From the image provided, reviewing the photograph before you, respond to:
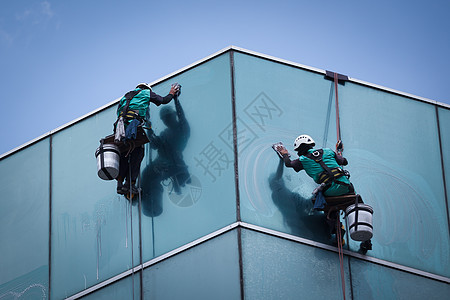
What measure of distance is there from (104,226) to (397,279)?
5.21 metres

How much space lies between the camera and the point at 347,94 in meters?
19.2

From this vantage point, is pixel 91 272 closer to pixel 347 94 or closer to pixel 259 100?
pixel 259 100

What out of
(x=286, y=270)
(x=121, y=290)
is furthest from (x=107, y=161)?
(x=286, y=270)

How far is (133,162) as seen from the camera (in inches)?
722

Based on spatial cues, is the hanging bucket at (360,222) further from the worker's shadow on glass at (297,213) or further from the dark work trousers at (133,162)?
the dark work trousers at (133,162)

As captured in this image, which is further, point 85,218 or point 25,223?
point 25,223

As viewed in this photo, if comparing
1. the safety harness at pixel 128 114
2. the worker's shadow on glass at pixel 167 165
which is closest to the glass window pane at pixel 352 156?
the worker's shadow on glass at pixel 167 165

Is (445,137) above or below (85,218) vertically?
above

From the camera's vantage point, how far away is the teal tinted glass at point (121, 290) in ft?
57.6

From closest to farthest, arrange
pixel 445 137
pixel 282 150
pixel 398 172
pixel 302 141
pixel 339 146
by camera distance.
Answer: pixel 302 141 → pixel 282 150 → pixel 339 146 → pixel 398 172 → pixel 445 137

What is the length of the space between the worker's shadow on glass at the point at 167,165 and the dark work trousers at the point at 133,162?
0.24m

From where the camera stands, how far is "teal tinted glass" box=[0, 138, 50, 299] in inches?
768

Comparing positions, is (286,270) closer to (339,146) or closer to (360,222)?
(360,222)

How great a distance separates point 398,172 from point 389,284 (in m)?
2.33
